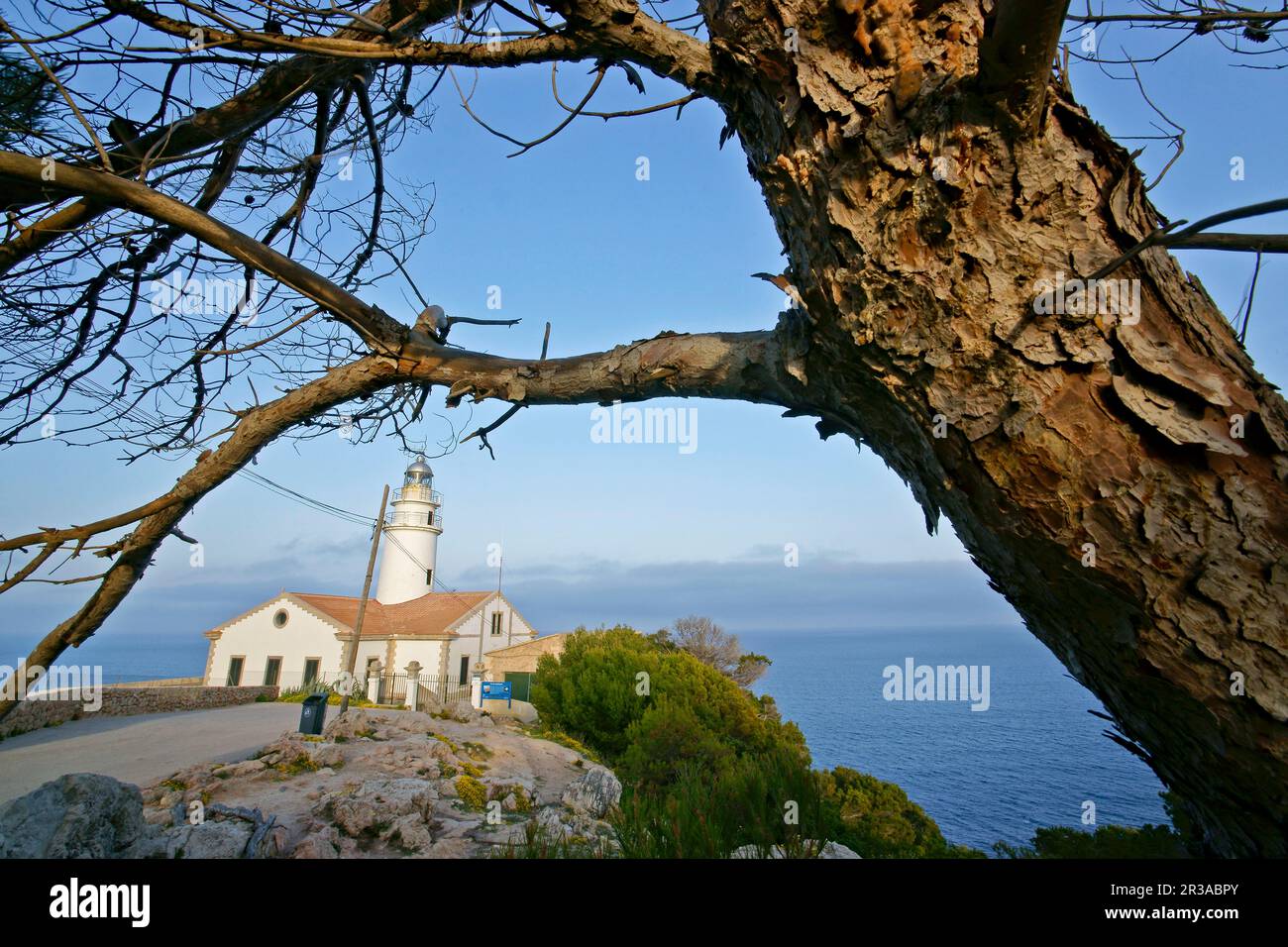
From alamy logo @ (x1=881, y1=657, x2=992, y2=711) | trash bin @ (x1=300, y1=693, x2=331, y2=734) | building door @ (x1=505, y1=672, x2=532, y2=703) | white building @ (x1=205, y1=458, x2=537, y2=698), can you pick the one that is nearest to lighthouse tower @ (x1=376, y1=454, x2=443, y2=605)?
white building @ (x1=205, y1=458, x2=537, y2=698)

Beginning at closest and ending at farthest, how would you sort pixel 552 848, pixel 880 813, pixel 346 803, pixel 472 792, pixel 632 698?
pixel 552 848 → pixel 346 803 → pixel 472 792 → pixel 880 813 → pixel 632 698

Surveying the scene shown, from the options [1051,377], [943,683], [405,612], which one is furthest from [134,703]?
[1051,377]

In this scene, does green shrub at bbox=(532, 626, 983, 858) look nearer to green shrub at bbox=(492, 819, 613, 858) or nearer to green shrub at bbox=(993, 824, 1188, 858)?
green shrub at bbox=(492, 819, 613, 858)

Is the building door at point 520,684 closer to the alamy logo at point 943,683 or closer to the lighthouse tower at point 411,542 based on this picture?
the lighthouse tower at point 411,542

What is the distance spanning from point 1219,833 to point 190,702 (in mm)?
22335

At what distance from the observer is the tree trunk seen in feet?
3.29

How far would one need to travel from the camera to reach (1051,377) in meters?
→ 1.10

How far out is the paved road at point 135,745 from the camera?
29.4 feet

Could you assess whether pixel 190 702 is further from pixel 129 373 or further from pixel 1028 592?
pixel 1028 592

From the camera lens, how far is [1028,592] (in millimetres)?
1231

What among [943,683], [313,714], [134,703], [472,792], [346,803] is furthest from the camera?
[134,703]

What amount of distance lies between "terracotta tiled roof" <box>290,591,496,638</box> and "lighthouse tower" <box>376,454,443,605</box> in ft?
2.06
